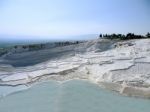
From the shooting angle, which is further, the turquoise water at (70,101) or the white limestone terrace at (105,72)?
the white limestone terrace at (105,72)

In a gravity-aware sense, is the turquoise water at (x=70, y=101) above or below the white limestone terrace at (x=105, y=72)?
below

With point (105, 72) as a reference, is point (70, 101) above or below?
below

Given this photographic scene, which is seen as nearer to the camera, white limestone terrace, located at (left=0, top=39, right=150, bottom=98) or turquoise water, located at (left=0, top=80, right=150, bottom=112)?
turquoise water, located at (left=0, top=80, right=150, bottom=112)

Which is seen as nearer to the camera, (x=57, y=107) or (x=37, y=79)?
(x=57, y=107)

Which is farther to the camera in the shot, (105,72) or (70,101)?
(105,72)

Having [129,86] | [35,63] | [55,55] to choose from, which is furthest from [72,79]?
[55,55]

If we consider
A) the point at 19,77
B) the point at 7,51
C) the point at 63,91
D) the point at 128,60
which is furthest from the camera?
the point at 7,51

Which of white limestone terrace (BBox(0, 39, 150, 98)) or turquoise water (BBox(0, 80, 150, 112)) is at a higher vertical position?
white limestone terrace (BBox(0, 39, 150, 98))

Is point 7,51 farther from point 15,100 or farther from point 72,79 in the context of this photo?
point 15,100
